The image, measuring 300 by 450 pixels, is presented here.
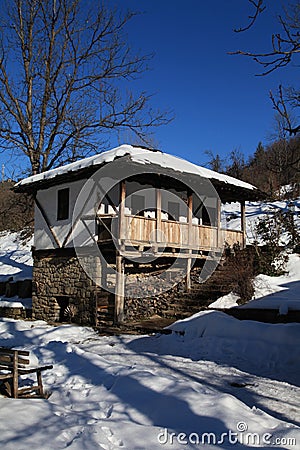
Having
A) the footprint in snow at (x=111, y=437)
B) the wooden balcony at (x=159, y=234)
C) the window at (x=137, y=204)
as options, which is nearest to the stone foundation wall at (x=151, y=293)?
the wooden balcony at (x=159, y=234)

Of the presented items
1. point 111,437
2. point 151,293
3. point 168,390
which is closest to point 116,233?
point 151,293

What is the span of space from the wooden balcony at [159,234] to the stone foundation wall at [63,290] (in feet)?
4.43

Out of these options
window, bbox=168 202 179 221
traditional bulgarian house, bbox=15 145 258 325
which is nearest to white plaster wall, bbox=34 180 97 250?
traditional bulgarian house, bbox=15 145 258 325

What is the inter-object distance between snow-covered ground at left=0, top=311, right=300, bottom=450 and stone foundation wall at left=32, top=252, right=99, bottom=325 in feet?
8.41

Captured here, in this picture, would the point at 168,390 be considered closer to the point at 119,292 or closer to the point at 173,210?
the point at 119,292

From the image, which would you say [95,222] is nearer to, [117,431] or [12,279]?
[12,279]

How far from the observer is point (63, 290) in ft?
47.1

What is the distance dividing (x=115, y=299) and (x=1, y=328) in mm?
3719

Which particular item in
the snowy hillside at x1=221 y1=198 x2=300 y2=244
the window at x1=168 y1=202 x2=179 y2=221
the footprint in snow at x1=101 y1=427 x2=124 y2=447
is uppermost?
the snowy hillside at x1=221 y1=198 x2=300 y2=244

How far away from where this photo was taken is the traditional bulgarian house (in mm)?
12734

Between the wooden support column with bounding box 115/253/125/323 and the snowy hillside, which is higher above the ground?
the snowy hillside

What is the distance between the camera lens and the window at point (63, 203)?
48.1 ft

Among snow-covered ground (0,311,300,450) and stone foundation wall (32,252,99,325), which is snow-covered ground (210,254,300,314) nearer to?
snow-covered ground (0,311,300,450)

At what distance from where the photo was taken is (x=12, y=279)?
63.2 ft
